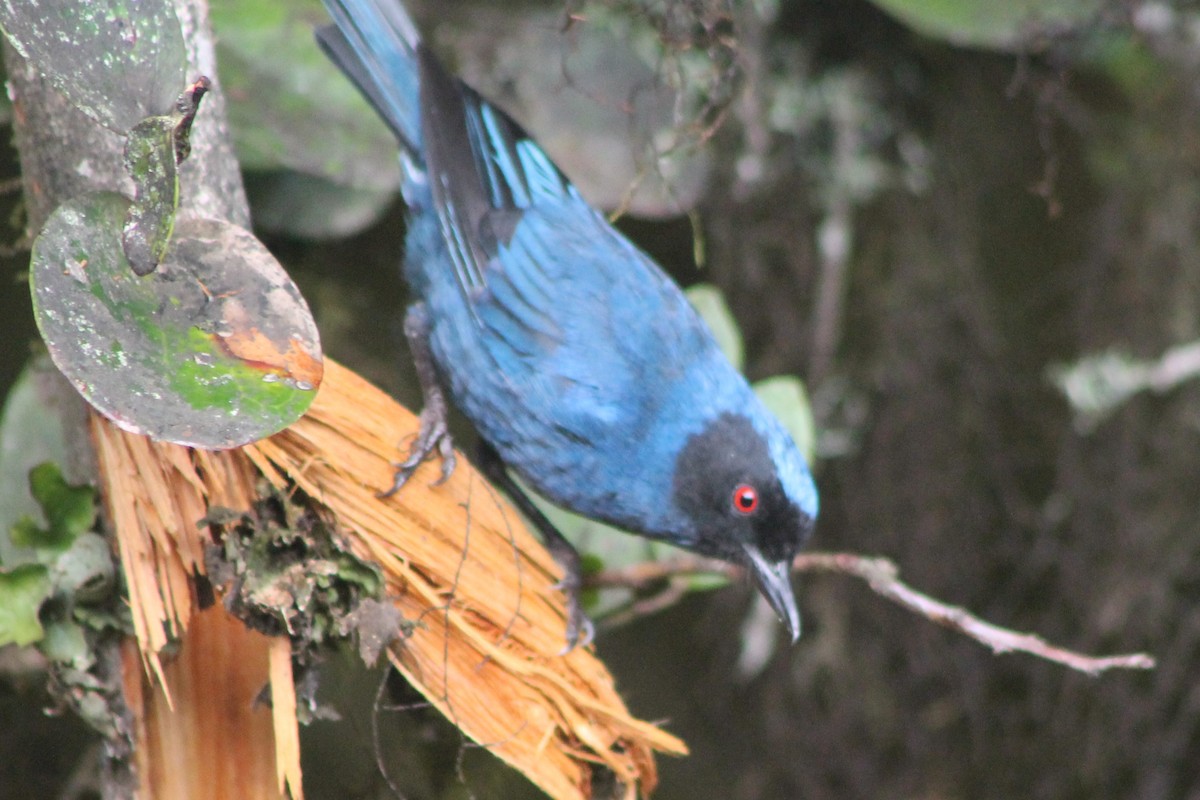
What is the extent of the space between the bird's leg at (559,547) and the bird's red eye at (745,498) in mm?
366

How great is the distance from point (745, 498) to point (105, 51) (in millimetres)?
1574

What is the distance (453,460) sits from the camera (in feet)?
6.53

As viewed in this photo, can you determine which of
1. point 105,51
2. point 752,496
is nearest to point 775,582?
point 752,496

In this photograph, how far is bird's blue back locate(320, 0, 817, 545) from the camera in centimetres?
257

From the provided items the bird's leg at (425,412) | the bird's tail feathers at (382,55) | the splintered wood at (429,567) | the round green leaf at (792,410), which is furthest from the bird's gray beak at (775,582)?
the bird's tail feathers at (382,55)

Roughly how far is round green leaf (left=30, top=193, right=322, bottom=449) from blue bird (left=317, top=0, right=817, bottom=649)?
862mm

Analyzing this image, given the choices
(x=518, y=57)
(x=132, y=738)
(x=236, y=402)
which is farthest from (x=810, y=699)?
(x=236, y=402)

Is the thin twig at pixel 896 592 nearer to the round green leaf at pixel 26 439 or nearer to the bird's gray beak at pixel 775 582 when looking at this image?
the bird's gray beak at pixel 775 582

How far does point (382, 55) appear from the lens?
111 inches

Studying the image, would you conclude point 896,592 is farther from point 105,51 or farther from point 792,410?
point 105,51

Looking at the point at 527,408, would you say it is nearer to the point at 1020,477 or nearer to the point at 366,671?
the point at 366,671

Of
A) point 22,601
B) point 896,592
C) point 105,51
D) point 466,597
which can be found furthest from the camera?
point 896,592

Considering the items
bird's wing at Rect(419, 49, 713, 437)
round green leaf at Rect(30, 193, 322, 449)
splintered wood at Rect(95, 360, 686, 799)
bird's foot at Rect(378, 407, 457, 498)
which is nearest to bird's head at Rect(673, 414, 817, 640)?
bird's wing at Rect(419, 49, 713, 437)

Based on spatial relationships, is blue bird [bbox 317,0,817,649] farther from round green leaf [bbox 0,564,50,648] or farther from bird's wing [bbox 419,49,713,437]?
round green leaf [bbox 0,564,50,648]
